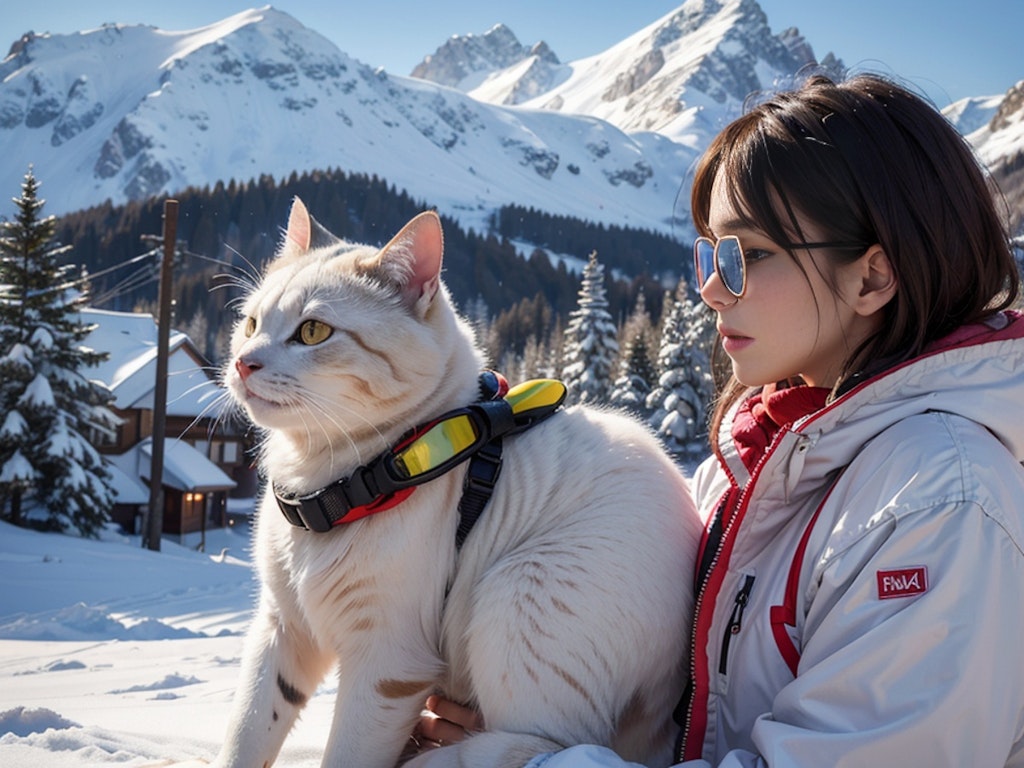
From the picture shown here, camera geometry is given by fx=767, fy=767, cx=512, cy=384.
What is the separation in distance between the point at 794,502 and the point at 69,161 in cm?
22580

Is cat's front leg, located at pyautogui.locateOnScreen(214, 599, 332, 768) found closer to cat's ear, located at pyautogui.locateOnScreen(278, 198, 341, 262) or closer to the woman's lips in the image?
cat's ear, located at pyautogui.locateOnScreen(278, 198, 341, 262)

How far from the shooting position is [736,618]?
1761 mm

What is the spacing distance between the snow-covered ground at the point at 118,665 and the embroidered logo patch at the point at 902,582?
6.03 feet

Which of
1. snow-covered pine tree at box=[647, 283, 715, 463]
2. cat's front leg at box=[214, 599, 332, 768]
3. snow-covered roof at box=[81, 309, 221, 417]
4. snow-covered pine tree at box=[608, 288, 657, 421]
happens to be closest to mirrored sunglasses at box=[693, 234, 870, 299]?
cat's front leg at box=[214, 599, 332, 768]

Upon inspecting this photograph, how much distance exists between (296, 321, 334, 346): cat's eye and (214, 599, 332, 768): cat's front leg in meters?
0.77

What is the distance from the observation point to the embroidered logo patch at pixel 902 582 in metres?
1.32

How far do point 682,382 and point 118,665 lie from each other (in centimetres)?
2295

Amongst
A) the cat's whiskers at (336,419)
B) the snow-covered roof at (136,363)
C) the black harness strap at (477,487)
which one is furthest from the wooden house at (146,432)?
the black harness strap at (477,487)

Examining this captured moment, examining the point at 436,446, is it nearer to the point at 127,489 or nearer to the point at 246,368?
the point at 246,368

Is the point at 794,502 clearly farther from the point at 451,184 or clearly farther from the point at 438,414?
the point at 451,184

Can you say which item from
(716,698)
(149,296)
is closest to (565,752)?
(716,698)

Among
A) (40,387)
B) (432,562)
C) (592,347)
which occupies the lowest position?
(592,347)

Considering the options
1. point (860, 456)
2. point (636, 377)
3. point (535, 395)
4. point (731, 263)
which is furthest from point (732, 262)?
point (636, 377)

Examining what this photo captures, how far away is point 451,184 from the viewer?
17100 centimetres
